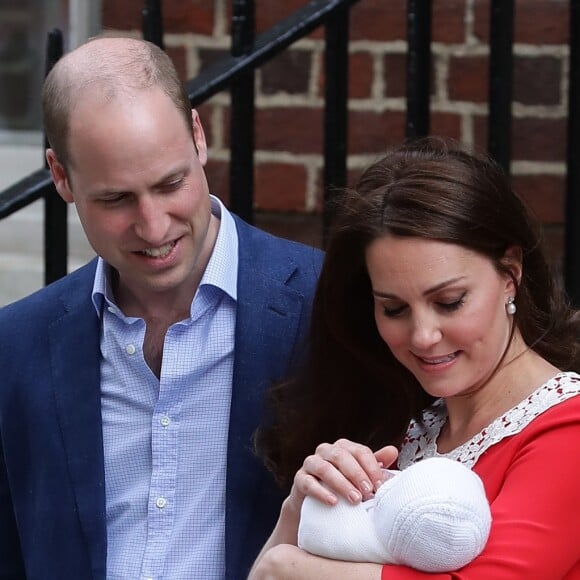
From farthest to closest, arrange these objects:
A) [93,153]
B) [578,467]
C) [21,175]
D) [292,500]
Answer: [21,175] → [93,153] → [292,500] → [578,467]

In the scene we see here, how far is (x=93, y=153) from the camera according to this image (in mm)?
2658

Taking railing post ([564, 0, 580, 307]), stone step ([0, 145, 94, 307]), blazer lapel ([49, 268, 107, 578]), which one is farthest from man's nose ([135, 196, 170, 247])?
stone step ([0, 145, 94, 307])

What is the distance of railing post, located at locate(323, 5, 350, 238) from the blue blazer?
1.15 feet

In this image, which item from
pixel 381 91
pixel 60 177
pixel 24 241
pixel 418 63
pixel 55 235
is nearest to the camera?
pixel 60 177

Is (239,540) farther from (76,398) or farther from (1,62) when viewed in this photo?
(1,62)

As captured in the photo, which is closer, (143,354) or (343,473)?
(343,473)

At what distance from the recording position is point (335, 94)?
3162 mm

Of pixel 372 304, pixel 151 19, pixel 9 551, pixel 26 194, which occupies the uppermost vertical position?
pixel 151 19

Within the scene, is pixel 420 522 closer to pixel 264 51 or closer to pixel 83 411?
pixel 83 411

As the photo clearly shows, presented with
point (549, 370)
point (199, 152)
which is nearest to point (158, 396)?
point (199, 152)

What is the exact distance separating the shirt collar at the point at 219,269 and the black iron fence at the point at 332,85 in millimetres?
306

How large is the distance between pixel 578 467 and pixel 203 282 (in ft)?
2.84

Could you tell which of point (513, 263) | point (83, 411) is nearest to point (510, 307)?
point (513, 263)

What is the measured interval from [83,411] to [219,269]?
36 cm
